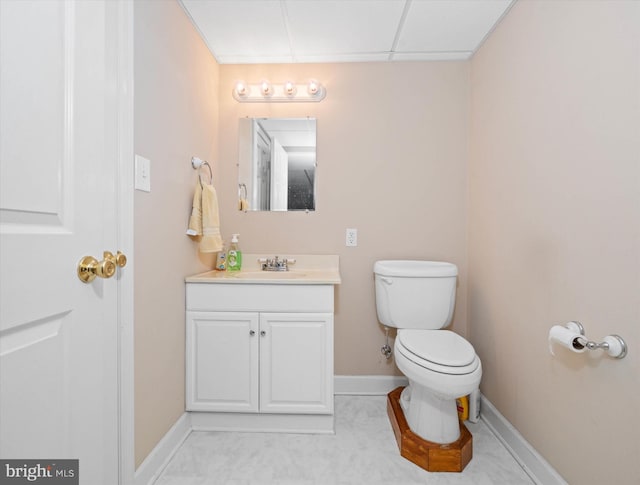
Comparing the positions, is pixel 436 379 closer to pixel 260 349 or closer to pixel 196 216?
pixel 260 349

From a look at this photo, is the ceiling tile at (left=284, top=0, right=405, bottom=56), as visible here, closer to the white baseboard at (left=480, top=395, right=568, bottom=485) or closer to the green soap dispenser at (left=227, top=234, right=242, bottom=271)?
the green soap dispenser at (left=227, top=234, right=242, bottom=271)

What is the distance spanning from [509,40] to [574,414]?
1715 mm

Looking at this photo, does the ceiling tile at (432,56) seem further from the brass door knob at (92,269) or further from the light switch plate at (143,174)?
the brass door knob at (92,269)

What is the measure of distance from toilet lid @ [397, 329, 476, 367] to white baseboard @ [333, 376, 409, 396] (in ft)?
1.96

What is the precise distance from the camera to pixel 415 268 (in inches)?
73.2

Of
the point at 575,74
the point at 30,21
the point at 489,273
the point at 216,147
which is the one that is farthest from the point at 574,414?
the point at 216,147

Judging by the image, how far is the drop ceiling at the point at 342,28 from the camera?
151 cm

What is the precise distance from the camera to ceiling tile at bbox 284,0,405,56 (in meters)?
1.50

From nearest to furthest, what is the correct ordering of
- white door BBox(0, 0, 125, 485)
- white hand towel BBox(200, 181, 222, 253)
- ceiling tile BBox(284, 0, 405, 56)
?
white door BBox(0, 0, 125, 485) < ceiling tile BBox(284, 0, 405, 56) < white hand towel BBox(200, 181, 222, 253)

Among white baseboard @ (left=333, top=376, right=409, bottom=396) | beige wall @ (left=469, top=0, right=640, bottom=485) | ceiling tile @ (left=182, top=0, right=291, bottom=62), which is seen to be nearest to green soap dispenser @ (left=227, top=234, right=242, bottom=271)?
white baseboard @ (left=333, top=376, right=409, bottom=396)

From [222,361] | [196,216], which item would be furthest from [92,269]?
[222,361]

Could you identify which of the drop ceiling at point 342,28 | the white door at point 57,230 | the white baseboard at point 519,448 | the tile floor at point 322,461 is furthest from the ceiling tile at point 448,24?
the tile floor at point 322,461

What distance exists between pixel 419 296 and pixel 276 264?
902mm

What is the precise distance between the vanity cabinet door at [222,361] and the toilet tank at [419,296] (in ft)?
2.55
